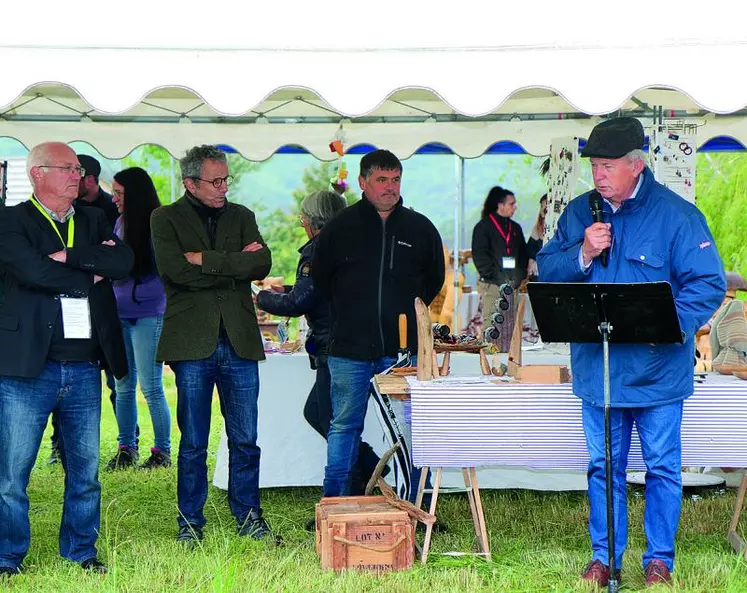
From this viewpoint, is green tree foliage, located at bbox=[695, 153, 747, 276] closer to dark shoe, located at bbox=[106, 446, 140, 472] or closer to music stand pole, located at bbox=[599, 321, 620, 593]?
dark shoe, located at bbox=[106, 446, 140, 472]

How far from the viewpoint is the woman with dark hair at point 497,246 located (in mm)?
9789

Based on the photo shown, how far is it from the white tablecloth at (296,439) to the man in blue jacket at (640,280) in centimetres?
184

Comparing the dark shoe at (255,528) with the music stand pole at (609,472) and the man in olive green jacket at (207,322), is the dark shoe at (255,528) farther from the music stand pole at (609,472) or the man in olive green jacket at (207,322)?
the music stand pole at (609,472)

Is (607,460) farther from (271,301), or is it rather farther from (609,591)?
(271,301)

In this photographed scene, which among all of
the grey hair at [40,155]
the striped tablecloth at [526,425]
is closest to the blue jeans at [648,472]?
the striped tablecloth at [526,425]

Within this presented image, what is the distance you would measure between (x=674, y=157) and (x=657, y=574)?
224 centimetres

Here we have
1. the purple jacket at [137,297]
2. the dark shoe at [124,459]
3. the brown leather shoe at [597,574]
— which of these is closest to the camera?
the brown leather shoe at [597,574]

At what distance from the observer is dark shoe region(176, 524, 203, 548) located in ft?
15.8

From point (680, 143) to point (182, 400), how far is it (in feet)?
8.91

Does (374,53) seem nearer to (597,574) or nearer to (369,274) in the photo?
(369,274)

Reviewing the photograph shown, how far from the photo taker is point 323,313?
5.32 m

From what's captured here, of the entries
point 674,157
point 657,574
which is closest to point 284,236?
point 674,157

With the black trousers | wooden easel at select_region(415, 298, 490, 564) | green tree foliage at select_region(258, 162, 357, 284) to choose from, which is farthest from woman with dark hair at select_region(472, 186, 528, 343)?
green tree foliage at select_region(258, 162, 357, 284)

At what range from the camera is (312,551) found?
186 inches
